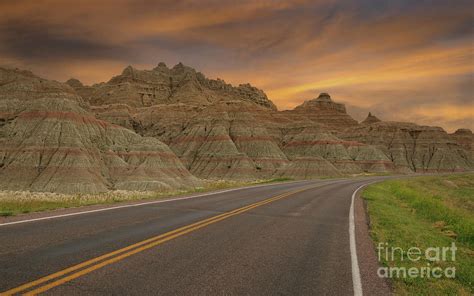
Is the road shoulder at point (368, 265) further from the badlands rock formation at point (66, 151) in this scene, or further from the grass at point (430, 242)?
the badlands rock formation at point (66, 151)

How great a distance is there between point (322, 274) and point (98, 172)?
58217 millimetres

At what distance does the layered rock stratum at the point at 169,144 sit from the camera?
5806 cm

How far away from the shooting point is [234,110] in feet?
434

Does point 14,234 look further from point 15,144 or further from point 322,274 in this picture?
point 15,144

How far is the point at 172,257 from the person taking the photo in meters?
7.48

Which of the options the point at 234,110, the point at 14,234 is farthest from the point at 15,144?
the point at 234,110

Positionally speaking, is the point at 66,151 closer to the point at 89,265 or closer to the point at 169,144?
the point at 89,265

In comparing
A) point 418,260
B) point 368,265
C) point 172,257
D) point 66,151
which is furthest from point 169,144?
point 368,265

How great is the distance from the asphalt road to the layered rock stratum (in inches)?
1854

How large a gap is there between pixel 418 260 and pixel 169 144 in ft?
387

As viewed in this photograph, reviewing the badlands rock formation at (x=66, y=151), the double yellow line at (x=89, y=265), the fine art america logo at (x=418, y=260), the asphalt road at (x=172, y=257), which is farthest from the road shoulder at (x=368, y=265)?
the badlands rock formation at (x=66, y=151)

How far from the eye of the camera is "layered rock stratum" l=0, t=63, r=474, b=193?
58062 millimetres

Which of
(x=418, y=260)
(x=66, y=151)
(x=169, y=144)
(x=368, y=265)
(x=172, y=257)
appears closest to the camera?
(x=172, y=257)

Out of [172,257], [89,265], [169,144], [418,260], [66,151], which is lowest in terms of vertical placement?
[418,260]
